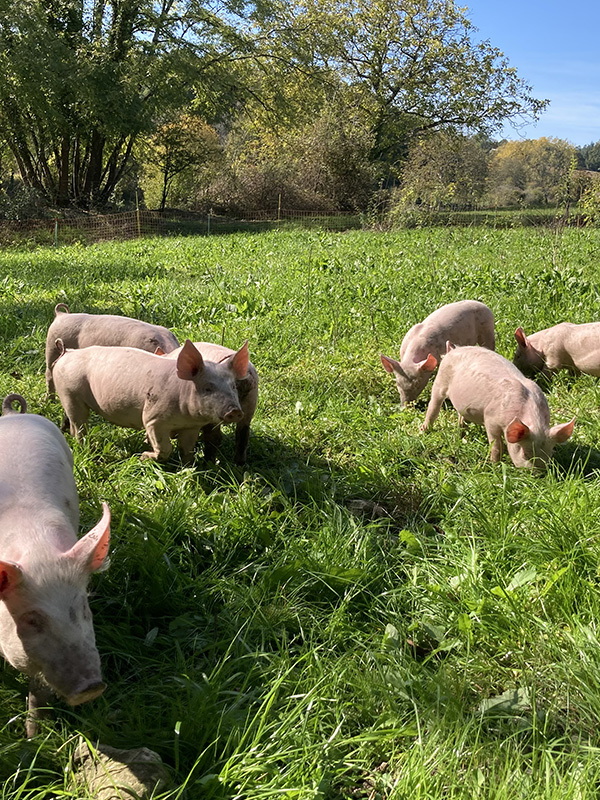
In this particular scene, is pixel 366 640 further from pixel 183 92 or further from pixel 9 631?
pixel 183 92

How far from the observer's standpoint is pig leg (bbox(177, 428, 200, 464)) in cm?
370

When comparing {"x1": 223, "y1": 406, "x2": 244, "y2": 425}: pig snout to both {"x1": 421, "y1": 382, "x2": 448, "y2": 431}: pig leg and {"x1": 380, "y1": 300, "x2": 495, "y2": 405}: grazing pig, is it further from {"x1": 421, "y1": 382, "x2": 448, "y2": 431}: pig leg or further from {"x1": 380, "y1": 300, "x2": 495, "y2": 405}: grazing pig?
{"x1": 380, "y1": 300, "x2": 495, "y2": 405}: grazing pig

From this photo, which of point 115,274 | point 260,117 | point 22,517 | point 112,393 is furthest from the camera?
point 260,117

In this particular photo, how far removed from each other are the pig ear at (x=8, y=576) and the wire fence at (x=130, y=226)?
17905 mm

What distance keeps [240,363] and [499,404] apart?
161 centimetres

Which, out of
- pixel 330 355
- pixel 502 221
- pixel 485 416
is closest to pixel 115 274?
pixel 330 355

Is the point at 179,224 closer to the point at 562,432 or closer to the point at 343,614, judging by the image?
the point at 562,432

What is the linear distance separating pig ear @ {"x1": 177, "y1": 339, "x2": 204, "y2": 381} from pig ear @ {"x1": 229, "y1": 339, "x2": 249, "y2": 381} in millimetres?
212

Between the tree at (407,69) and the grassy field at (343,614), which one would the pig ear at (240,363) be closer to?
the grassy field at (343,614)

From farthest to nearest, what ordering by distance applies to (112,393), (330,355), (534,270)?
(534,270)
(330,355)
(112,393)

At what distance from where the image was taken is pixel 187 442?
147 inches

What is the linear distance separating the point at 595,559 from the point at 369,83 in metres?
37.9

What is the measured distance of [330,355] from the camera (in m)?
5.99

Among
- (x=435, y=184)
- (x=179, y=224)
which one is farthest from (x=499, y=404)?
(x=179, y=224)
